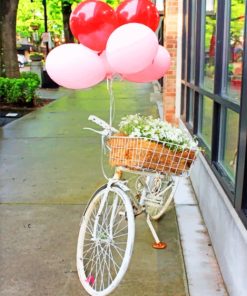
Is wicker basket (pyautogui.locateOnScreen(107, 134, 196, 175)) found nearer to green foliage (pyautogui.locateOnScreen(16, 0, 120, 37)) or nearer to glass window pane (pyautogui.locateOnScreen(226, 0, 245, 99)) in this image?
glass window pane (pyautogui.locateOnScreen(226, 0, 245, 99))

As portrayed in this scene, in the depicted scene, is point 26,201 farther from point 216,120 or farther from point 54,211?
point 216,120

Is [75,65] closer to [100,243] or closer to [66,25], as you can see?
[100,243]

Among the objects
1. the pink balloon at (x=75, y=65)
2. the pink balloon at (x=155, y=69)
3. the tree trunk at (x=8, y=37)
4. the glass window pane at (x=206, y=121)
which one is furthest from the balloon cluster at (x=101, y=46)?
the tree trunk at (x=8, y=37)

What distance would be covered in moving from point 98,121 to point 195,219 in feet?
5.51

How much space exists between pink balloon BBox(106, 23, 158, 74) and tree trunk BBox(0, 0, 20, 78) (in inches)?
406

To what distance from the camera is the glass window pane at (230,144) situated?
3137 mm

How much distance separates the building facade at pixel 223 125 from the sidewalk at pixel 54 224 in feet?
1.40

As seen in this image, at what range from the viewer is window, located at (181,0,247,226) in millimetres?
2596

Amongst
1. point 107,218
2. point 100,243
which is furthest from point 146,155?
point 100,243

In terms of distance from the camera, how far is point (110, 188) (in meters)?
2.88

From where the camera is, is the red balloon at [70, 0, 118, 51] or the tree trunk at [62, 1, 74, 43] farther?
the tree trunk at [62, 1, 74, 43]

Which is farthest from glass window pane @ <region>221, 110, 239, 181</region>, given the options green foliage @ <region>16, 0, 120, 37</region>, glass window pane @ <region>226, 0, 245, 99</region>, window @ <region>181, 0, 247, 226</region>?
green foliage @ <region>16, 0, 120, 37</region>

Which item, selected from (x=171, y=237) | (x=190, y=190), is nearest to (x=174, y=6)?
(x=190, y=190)

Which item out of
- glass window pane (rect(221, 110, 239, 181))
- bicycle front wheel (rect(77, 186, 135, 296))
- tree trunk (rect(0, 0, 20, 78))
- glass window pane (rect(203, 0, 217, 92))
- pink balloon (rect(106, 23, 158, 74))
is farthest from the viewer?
tree trunk (rect(0, 0, 20, 78))
